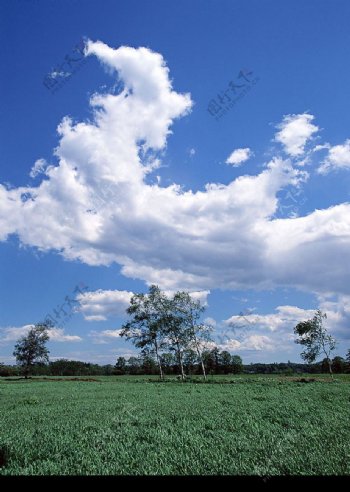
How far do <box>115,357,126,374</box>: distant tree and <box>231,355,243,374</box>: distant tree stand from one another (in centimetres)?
4672

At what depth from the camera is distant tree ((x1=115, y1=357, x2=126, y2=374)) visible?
154 metres

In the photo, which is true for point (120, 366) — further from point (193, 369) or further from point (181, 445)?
point (181, 445)

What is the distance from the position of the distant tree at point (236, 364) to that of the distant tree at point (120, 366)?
46715 mm

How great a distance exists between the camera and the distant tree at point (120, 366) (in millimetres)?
154250

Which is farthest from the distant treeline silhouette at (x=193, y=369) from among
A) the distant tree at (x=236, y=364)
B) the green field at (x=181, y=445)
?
the green field at (x=181, y=445)

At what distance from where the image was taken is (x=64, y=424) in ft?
43.5

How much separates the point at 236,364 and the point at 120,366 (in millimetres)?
50597

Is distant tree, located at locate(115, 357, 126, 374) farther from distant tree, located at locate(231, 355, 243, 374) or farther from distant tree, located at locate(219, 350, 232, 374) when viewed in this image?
distant tree, located at locate(231, 355, 243, 374)

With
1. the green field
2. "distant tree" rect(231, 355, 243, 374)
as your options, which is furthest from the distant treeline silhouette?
the green field

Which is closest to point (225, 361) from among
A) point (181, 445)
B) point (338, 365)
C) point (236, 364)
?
point (236, 364)

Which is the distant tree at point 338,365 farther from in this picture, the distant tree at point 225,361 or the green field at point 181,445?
the green field at point 181,445
